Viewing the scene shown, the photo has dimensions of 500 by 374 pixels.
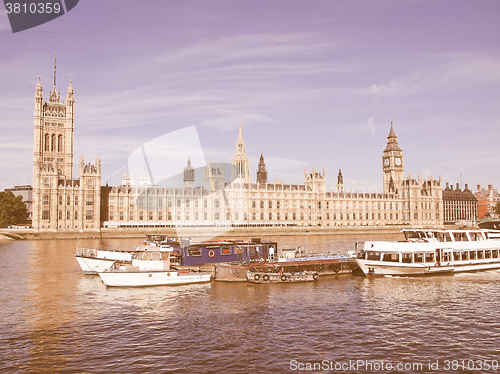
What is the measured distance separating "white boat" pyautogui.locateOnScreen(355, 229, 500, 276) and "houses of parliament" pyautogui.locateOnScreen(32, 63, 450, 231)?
93.6 metres

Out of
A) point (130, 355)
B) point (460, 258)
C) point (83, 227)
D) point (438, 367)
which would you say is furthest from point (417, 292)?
point (83, 227)

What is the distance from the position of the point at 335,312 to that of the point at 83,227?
10678cm

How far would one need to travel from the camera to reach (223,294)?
41438 mm

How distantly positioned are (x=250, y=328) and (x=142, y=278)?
17557mm

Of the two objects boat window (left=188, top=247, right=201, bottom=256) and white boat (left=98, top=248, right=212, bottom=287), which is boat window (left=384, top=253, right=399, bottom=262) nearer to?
white boat (left=98, top=248, right=212, bottom=287)

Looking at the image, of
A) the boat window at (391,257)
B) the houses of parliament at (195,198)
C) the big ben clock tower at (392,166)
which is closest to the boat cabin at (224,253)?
the boat window at (391,257)

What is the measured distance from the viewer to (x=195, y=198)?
14700 cm

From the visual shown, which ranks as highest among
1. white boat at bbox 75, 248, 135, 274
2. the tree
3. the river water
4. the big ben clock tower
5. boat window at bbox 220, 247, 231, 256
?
the big ben clock tower

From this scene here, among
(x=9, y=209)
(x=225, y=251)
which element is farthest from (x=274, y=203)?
(x=225, y=251)

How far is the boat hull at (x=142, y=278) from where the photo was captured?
144 feet

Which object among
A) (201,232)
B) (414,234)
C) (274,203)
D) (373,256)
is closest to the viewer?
(373,256)

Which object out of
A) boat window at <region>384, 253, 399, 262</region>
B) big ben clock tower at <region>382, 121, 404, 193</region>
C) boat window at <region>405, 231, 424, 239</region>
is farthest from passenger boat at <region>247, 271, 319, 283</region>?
big ben clock tower at <region>382, 121, 404, 193</region>

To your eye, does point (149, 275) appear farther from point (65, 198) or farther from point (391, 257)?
point (65, 198)

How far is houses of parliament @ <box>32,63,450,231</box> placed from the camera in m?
130
